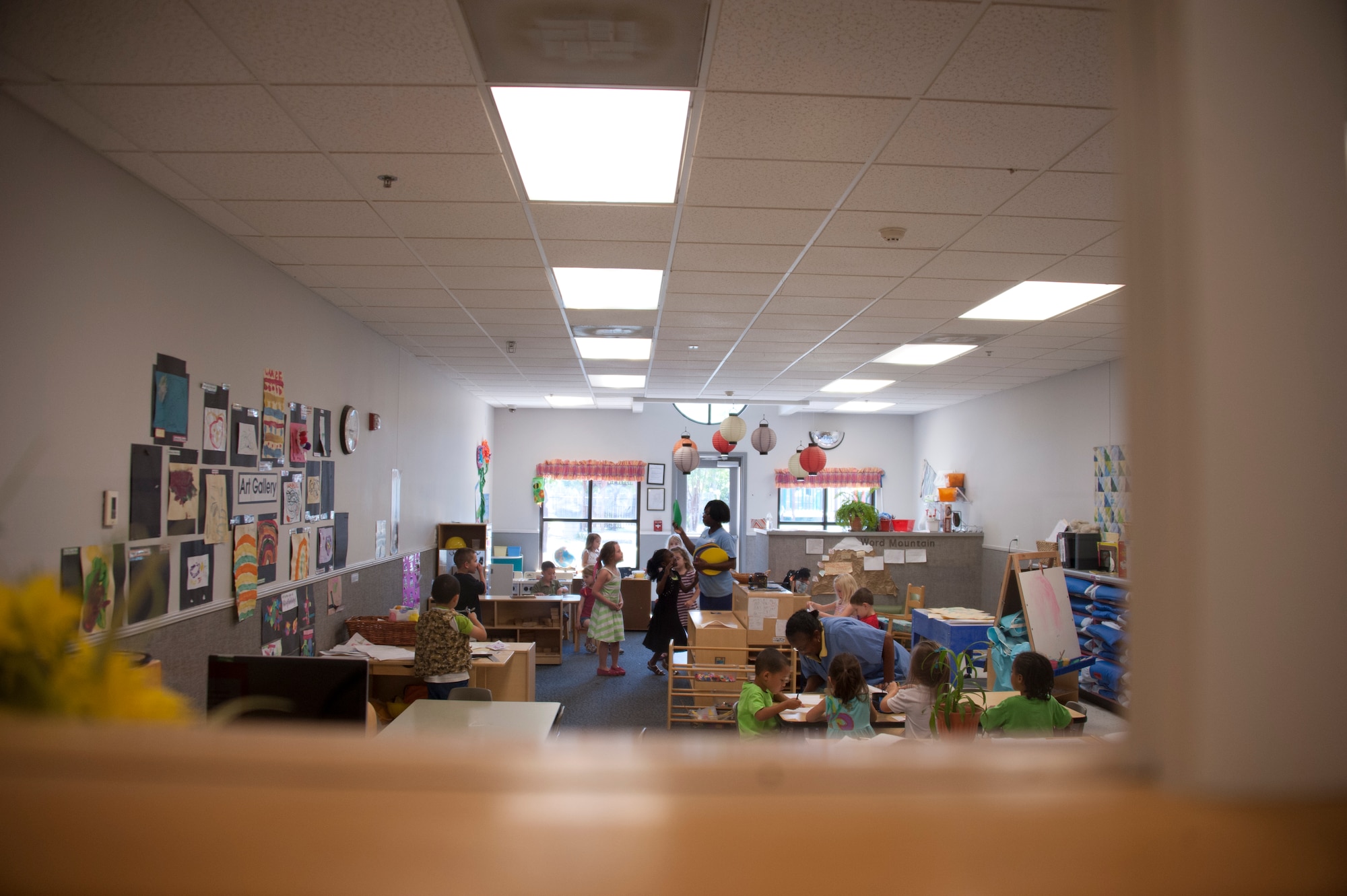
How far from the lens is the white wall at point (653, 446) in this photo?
10930 millimetres

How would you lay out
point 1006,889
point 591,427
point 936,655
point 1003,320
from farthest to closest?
point 591,427
point 1003,320
point 936,655
point 1006,889

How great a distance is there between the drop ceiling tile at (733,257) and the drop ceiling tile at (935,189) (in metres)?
0.62

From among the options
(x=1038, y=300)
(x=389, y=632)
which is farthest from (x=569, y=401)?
(x=1038, y=300)

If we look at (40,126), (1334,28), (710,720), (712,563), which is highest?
(40,126)

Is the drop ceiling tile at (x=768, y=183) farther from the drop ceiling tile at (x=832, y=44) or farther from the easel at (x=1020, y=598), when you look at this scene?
the easel at (x=1020, y=598)

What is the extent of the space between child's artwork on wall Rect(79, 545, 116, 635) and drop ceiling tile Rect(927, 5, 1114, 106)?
315 centimetres

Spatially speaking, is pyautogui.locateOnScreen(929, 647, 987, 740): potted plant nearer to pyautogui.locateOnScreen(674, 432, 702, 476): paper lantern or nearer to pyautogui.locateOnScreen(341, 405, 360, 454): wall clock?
pyautogui.locateOnScreen(341, 405, 360, 454): wall clock

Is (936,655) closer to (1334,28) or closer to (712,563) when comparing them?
(1334,28)

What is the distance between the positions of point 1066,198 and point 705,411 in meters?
8.36

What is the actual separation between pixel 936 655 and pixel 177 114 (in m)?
3.33

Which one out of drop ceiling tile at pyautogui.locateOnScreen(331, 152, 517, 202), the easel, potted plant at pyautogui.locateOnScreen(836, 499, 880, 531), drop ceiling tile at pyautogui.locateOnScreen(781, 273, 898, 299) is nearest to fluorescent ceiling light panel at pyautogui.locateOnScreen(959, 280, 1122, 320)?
drop ceiling tile at pyautogui.locateOnScreen(781, 273, 898, 299)

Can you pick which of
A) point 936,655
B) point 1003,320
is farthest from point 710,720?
point 1003,320

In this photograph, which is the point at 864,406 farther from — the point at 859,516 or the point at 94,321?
the point at 94,321

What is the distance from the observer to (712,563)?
662 centimetres
